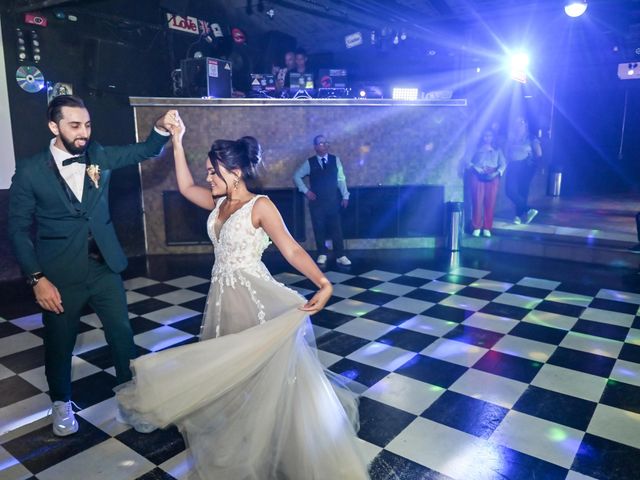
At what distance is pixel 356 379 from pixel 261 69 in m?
8.24

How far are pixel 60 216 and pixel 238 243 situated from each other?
88 cm

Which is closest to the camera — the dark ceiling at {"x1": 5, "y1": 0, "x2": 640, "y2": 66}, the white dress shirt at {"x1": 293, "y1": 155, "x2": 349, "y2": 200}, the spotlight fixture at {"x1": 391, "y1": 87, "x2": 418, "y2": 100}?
the white dress shirt at {"x1": 293, "y1": 155, "x2": 349, "y2": 200}

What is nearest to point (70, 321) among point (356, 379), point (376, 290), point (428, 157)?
point (356, 379)

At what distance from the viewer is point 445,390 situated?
2873 mm

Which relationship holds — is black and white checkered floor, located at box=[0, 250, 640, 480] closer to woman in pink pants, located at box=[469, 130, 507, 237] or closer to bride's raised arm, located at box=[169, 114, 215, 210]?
bride's raised arm, located at box=[169, 114, 215, 210]

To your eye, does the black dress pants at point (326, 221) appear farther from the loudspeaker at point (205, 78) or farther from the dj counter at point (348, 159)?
the loudspeaker at point (205, 78)

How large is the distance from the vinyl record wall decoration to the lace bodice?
179 inches

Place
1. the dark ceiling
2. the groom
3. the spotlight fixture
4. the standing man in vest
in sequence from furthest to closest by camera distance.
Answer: the spotlight fixture, the dark ceiling, the standing man in vest, the groom

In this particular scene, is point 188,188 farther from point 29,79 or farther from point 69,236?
point 29,79

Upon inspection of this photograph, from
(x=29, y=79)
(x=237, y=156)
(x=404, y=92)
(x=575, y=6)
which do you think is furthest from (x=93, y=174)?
(x=404, y=92)

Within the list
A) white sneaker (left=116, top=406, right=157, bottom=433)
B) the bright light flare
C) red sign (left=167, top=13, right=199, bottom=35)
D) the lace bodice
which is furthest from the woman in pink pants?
white sneaker (left=116, top=406, right=157, bottom=433)

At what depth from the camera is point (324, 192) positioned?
5.83m

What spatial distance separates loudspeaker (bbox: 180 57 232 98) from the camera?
648 cm

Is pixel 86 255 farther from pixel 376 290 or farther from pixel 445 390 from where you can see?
pixel 376 290
